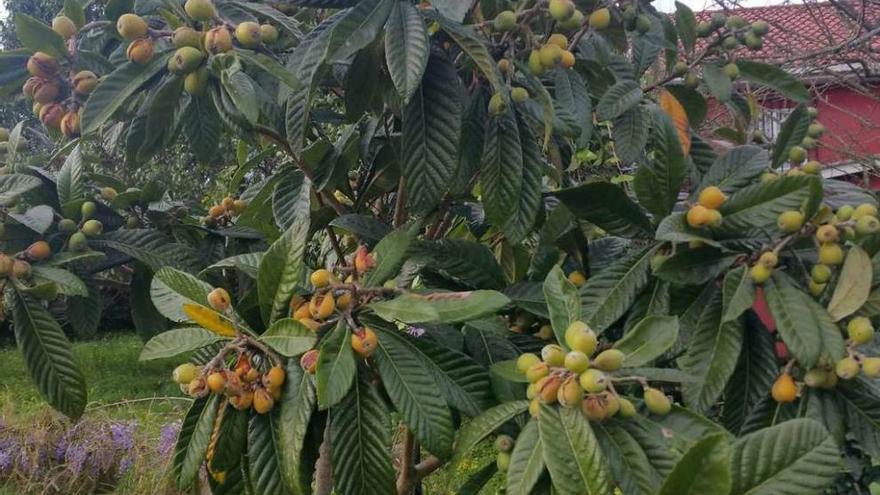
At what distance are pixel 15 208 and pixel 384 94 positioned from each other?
658 mm

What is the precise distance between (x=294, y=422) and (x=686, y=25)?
0.93 m

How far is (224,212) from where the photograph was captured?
62.9 inches

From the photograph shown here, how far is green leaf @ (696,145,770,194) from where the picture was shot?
108 centimetres

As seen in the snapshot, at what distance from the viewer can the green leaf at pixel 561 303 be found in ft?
2.92

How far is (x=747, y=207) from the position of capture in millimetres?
983

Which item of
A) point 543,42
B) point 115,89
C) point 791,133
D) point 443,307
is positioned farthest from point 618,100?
point 115,89

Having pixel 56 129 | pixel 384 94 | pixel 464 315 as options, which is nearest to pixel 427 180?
pixel 384 94

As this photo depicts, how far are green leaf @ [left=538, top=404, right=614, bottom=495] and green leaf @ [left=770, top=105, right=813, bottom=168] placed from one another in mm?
614

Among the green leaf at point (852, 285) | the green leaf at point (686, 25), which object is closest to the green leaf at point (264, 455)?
the green leaf at point (852, 285)

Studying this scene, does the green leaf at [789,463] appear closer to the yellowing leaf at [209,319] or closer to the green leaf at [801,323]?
the green leaf at [801,323]

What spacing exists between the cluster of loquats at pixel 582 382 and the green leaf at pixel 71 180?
2.82ft

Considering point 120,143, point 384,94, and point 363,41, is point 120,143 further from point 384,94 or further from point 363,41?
point 363,41

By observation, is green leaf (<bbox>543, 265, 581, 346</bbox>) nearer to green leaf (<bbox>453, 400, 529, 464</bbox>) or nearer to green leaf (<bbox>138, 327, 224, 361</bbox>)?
green leaf (<bbox>453, 400, 529, 464</bbox>)

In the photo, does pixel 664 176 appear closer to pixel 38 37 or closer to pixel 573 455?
pixel 573 455
